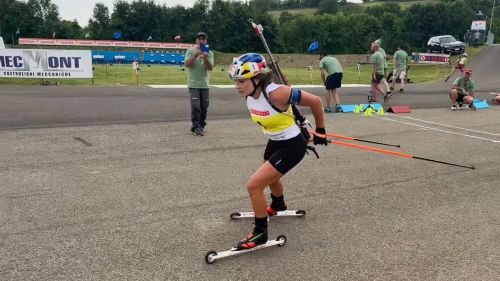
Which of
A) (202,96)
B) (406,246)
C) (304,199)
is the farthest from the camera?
(202,96)

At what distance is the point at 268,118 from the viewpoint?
4387mm

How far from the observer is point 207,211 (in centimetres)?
538

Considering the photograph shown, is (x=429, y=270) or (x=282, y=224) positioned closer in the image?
(x=429, y=270)

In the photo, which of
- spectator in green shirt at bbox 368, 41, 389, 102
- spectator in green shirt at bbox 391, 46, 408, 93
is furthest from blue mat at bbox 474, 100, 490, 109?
spectator in green shirt at bbox 368, 41, 389, 102

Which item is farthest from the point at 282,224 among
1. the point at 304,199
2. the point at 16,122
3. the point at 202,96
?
A: the point at 16,122

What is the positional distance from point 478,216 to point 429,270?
77.1 inches

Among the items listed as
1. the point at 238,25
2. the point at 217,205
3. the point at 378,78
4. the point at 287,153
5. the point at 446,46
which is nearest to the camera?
the point at 287,153

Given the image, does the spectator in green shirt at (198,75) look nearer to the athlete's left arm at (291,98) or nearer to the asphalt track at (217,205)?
the asphalt track at (217,205)

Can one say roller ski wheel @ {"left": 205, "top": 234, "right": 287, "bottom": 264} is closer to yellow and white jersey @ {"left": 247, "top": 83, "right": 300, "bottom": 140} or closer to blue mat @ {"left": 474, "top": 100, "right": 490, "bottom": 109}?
yellow and white jersey @ {"left": 247, "top": 83, "right": 300, "bottom": 140}

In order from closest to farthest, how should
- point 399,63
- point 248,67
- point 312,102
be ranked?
point 248,67 < point 312,102 < point 399,63

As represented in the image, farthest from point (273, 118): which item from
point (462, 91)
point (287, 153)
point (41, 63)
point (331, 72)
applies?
point (41, 63)

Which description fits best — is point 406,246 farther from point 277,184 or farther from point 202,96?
point 202,96

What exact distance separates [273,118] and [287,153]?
440mm

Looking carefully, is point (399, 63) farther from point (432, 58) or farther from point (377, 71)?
point (432, 58)
